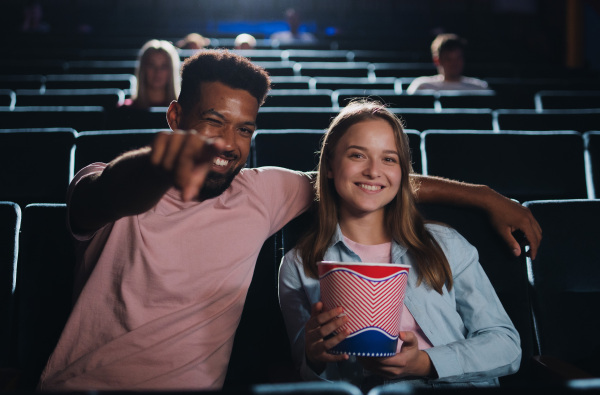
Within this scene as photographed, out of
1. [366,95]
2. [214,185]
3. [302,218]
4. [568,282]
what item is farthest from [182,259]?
[366,95]

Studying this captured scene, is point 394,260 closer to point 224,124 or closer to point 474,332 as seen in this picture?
point 474,332

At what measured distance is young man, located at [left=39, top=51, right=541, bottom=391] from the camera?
2.52ft

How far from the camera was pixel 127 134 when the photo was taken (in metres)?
1.26

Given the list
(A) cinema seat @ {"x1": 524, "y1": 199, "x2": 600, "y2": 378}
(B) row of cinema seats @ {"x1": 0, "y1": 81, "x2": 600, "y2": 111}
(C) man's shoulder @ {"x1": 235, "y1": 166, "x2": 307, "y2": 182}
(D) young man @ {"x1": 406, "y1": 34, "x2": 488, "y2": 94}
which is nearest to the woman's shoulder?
(A) cinema seat @ {"x1": 524, "y1": 199, "x2": 600, "y2": 378}

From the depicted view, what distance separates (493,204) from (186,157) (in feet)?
2.06

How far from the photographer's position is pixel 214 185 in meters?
0.87

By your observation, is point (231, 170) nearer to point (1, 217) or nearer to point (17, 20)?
point (1, 217)

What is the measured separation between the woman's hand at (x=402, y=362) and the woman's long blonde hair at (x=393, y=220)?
0.50 feet

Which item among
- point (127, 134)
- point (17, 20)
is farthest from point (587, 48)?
point (17, 20)

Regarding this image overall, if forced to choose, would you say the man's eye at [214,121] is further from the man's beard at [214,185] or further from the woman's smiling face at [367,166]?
the woman's smiling face at [367,166]

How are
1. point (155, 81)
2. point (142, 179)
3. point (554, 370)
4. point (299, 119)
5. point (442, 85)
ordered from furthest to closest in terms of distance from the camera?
1. point (442, 85)
2. point (155, 81)
3. point (299, 119)
4. point (554, 370)
5. point (142, 179)

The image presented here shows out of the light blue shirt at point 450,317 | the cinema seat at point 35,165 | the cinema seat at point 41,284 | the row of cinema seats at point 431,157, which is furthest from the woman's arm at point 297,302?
the cinema seat at point 35,165

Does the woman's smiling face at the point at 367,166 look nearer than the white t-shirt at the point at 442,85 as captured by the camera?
Yes

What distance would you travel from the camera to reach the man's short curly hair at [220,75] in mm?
895
